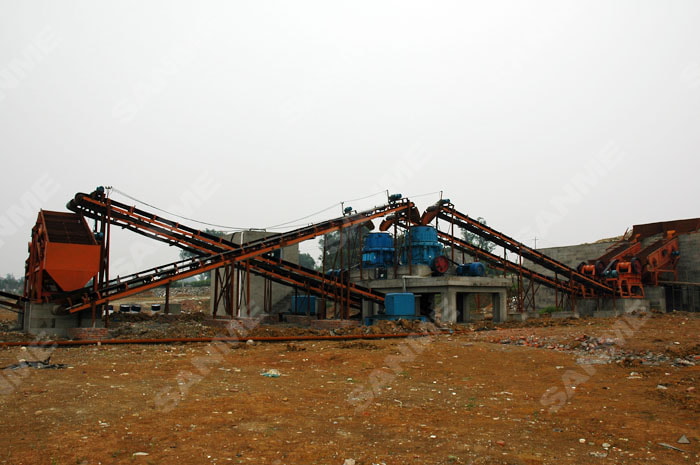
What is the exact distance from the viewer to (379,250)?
31.8 m

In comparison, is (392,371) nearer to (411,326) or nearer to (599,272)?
(411,326)

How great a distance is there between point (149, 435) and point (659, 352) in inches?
515

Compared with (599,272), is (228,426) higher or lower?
lower

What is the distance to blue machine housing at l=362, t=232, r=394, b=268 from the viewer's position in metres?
31.8

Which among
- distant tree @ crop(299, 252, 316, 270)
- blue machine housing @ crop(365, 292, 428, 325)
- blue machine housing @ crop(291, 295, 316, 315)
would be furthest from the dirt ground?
distant tree @ crop(299, 252, 316, 270)

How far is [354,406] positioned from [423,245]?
22.4 metres

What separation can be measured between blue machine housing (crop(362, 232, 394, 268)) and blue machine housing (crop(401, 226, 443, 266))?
0.94 metres

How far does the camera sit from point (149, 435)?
23.2 feet

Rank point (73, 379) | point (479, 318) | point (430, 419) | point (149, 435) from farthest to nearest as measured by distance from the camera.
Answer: point (479, 318)
point (73, 379)
point (430, 419)
point (149, 435)

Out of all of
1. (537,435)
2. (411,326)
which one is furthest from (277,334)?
(537,435)

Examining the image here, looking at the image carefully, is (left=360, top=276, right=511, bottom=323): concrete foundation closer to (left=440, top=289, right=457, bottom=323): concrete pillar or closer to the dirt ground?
(left=440, top=289, right=457, bottom=323): concrete pillar

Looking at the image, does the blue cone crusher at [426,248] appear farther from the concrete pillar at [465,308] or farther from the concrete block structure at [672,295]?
the concrete block structure at [672,295]

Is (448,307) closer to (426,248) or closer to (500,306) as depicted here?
(426,248)

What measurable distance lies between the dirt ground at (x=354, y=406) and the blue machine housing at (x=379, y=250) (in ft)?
51.8
